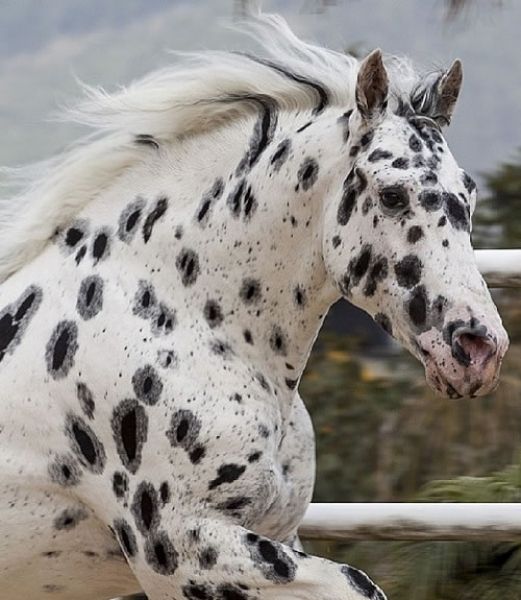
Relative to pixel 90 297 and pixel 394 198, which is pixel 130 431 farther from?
pixel 394 198

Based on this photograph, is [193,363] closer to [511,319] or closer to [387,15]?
[511,319]

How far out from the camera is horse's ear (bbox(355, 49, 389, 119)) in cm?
382

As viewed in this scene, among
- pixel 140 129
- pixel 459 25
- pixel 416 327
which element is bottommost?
pixel 416 327

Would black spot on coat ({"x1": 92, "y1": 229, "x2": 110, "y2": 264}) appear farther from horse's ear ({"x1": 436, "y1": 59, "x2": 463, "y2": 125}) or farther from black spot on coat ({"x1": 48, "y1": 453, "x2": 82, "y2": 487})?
horse's ear ({"x1": 436, "y1": 59, "x2": 463, "y2": 125})

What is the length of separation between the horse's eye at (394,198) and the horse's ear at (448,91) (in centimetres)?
30

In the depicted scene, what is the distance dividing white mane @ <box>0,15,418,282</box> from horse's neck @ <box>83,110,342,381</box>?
12 centimetres

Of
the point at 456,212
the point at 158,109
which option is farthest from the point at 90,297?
the point at 456,212

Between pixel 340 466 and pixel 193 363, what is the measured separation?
2158 millimetres

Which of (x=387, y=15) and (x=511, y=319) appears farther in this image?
(x=387, y=15)

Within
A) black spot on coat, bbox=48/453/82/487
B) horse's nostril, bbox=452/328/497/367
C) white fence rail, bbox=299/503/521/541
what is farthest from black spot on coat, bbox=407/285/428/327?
white fence rail, bbox=299/503/521/541

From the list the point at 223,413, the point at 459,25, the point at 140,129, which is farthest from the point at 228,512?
the point at 459,25

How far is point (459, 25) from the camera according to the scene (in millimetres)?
6898

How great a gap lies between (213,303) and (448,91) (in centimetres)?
69

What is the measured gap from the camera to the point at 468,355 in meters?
3.63
